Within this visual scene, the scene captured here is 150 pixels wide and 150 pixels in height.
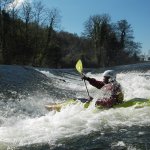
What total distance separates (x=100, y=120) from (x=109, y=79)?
1941mm

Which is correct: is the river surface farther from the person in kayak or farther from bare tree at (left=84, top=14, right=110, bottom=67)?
bare tree at (left=84, top=14, right=110, bottom=67)

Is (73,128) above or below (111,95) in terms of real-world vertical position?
below

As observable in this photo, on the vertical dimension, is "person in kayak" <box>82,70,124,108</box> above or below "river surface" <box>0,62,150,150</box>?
above

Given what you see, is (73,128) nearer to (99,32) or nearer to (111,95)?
(111,95)

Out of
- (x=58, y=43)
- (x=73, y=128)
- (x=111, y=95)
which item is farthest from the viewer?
(x=58, y=43)

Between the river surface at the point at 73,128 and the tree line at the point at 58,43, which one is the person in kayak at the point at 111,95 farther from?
the tree line at the point at 58,43

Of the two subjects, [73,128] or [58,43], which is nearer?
[73,128]

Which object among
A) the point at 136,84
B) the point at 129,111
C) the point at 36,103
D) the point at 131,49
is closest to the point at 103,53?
A: the point at 131,49

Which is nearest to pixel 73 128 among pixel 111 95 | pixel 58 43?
pixel 111 95

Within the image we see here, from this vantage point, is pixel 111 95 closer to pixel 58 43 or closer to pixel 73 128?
pixel 73 128

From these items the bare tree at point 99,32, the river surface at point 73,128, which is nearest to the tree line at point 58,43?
the bare tree at point 99,32

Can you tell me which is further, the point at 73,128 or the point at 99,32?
the point at 99,32

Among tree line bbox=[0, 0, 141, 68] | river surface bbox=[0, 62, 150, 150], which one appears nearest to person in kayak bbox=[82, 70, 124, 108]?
river surface bbox=[0, 62, 150, 150]

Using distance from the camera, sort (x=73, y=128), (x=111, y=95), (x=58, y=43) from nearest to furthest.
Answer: (x=73, y=128) → (x=111, y=95) → (x=58, y=43)
